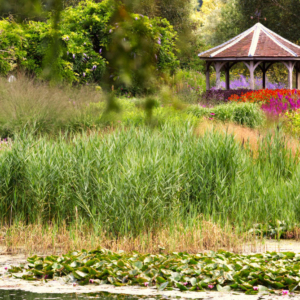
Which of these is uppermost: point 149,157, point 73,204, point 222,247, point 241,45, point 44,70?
point 241,45

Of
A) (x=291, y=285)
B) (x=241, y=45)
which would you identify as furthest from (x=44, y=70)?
(x=241, y=45)

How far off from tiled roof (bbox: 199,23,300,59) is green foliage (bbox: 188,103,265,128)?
7.75 m

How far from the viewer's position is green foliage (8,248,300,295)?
4504mm

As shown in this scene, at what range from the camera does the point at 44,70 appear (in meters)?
2.49

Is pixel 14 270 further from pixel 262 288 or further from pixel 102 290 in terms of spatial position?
pixel 262 288

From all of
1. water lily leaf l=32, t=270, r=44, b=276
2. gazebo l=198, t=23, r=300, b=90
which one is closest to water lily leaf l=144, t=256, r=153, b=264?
water lily leaf l=32, t=270, r=44, b=276

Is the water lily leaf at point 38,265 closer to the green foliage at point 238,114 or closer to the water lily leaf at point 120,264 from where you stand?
the water lily leaf at point 120,264

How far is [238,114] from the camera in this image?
44.0 ft

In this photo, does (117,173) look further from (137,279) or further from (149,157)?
(137,279)

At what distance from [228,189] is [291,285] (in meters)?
2.52

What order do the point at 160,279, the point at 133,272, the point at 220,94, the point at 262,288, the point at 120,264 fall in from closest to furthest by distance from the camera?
1. the point at 262,288
2. the point at 160,279
3. the point at 133,272
4. the point at 120,264
5. the point at 220,94

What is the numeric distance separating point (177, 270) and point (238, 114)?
9171 mm

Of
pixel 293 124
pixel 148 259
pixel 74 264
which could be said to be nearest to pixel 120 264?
pixel 148 259

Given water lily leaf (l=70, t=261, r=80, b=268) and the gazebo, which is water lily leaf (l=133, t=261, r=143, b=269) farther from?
the gazebo
